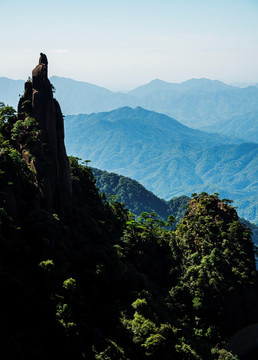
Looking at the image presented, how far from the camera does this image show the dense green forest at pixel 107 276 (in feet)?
98.1

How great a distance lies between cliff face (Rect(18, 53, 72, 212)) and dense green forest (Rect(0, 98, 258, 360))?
32.0 inches

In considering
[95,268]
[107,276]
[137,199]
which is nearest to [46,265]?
[95,268]

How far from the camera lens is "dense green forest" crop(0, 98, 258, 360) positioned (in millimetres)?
29906

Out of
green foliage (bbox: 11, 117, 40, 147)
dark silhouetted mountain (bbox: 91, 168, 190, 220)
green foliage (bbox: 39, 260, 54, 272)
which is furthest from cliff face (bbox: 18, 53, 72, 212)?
dark silhouetted mountain (bbox: 91, 168, 190, 220)

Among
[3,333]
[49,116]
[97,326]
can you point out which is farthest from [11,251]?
[49,116]

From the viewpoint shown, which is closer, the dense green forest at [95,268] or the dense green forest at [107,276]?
the dense green forest at [107,276]

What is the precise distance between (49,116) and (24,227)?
54.5ft

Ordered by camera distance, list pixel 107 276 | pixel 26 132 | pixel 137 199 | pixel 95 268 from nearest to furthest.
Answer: pixel 95 268, pixel 107 276, pixel 26 132, pixel 137 199

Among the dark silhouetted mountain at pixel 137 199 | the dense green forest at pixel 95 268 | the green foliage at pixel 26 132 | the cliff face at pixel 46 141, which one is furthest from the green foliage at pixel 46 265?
the dark silhouetted mountain at pixel 137 199

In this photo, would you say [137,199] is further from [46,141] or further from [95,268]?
[95,268]

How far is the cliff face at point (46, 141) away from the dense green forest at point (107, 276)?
0.81 metres

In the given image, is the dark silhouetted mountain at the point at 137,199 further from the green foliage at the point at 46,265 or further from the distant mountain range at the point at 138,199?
the green foliage at the point at 46,265

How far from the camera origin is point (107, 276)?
41844 mm

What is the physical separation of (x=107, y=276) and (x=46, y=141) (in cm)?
1675
